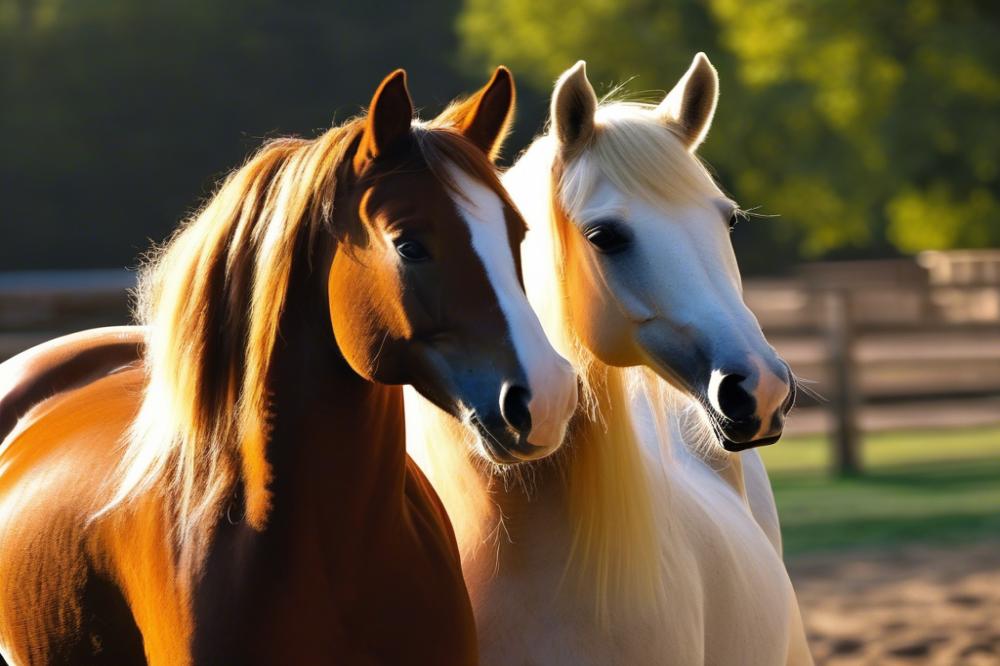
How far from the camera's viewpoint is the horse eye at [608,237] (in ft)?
8.28

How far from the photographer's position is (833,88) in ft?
60.5

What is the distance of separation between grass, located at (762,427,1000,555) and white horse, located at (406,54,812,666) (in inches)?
201

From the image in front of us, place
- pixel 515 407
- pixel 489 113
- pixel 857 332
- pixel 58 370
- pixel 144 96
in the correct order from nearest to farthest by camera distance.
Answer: pixel 515 407 → pixel 489 113 → pixel 58 370 → pixel 857 332 → pixel 144 96

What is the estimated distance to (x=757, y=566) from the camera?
10.3 ft

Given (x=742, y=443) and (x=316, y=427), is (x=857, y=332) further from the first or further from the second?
(x=316, y=427)

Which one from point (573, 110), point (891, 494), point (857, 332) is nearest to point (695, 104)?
point (573, 110)

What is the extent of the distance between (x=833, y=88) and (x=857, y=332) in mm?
8557

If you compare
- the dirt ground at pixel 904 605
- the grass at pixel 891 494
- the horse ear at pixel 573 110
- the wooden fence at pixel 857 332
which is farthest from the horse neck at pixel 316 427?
the grass at pixel 891 494

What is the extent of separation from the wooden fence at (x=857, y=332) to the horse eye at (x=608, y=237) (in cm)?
442

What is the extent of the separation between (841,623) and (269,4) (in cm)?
2875

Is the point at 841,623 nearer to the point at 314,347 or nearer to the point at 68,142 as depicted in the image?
the point at 314,347

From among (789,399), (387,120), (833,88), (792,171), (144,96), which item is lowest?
(789,399)

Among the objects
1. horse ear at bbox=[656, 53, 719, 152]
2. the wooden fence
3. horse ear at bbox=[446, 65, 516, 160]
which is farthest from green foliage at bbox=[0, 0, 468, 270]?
horse ear at bbox=[446, 65, 516, 160]

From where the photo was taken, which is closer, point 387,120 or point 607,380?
point 387,120
